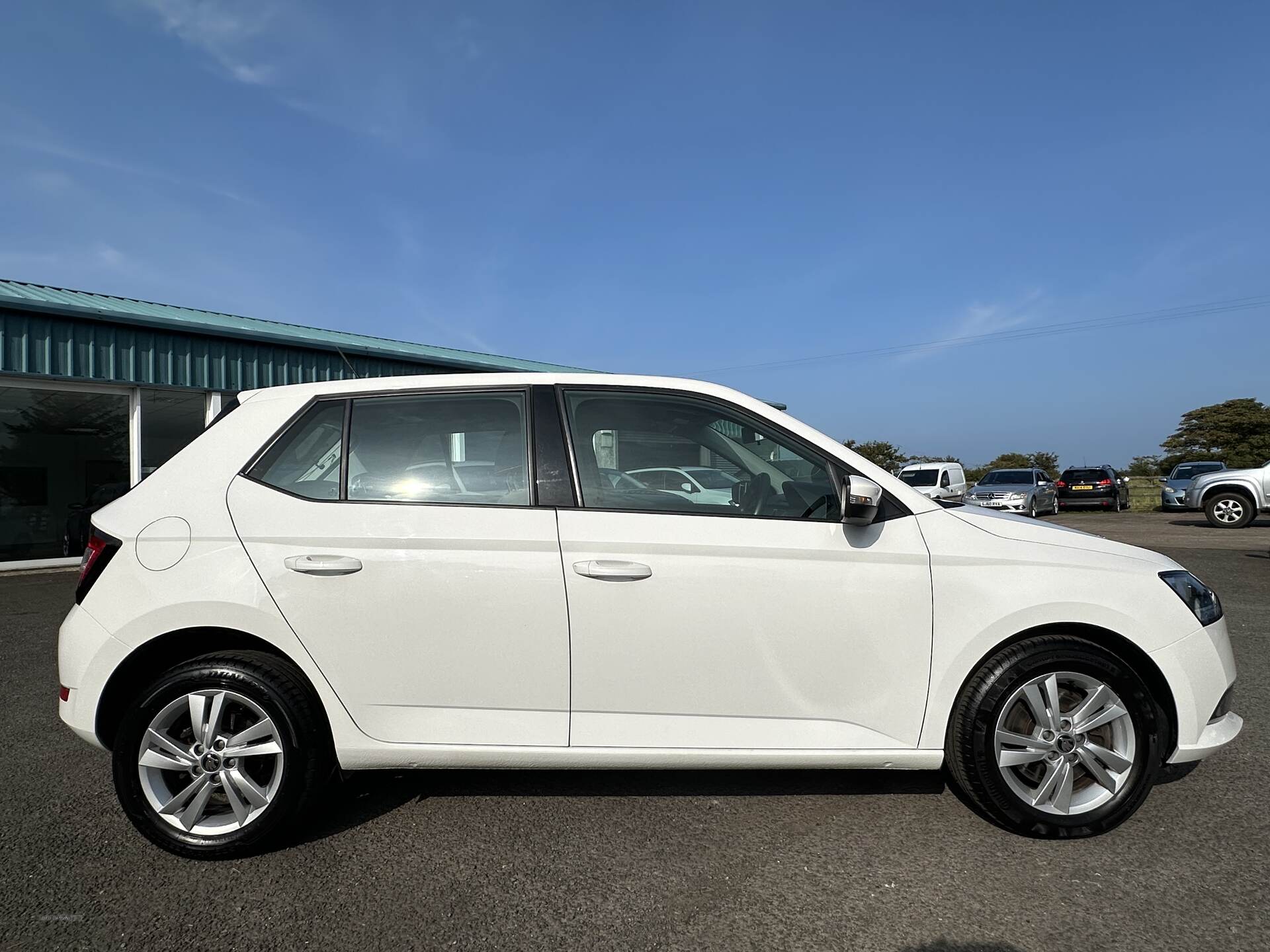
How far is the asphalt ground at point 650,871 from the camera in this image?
83.5 inches

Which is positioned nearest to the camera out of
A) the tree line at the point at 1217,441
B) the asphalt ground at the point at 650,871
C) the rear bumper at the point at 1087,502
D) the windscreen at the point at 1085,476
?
the asphalt ground at the point at 650,871

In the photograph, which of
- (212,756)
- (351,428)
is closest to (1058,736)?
(351,428)

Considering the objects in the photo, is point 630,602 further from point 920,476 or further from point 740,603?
point 920,476

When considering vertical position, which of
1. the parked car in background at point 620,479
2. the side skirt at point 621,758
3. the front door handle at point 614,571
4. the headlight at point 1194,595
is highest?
the parked car in background at point 620,479

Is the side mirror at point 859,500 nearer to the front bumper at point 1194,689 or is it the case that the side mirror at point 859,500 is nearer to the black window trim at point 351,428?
the black window trim at point 351,428

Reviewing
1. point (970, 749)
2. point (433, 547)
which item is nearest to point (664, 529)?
point (433, 547)

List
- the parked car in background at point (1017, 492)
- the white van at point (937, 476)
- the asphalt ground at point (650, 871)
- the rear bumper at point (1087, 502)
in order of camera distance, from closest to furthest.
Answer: the asphalt ground at point (650, 871) → the white van at point (937, 476) → the parked car in background at point (1017, 492) → the rear bumper at point (1087, 502)

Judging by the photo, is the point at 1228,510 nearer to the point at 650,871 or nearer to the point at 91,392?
the point at 650,871

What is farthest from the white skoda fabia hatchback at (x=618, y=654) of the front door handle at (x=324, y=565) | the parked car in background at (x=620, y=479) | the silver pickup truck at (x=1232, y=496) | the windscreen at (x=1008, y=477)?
the windscreen at (x=1008, y=477)

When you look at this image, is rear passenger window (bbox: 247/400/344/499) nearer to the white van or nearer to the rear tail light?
the rear tail light

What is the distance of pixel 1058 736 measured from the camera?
2.60 m

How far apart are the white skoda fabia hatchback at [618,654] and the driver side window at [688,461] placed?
0.22ft

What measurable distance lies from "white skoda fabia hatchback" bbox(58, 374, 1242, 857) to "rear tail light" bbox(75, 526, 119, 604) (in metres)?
0.01

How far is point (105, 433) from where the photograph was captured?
1173 cm
